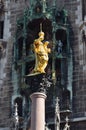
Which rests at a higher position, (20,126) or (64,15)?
(64,15)

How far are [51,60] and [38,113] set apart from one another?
432cm

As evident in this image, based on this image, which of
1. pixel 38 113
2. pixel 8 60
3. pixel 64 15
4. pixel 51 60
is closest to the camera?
pixel 38 113

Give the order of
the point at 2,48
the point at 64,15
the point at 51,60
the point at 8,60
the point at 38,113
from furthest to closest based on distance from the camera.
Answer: the point at 2,48 → the point at 8,60 → the point at 64,15 → the point at 51,60 → the point at 38,113

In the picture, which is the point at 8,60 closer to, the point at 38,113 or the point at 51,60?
the point at 51,60

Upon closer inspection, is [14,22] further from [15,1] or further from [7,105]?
[7,105]

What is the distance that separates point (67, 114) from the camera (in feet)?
57.5

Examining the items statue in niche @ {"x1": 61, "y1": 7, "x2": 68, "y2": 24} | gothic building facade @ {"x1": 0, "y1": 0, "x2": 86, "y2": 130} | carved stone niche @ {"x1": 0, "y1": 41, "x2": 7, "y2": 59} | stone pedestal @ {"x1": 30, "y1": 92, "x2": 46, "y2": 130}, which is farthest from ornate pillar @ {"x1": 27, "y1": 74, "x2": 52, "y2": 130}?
carved stone niche @ {"x1": 0, "y1": 41, "x2": 7, "y2": 59}

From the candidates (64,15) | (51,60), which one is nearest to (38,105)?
(51,60)

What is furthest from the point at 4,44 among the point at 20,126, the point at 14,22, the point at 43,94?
the point at 43,94

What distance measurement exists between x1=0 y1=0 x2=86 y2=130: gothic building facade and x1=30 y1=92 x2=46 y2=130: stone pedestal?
102 inches

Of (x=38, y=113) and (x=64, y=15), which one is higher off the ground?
(x=64, y=15)

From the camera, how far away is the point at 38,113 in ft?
47.5

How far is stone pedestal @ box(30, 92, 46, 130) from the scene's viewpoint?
564 inches

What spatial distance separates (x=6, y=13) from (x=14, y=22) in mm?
627
